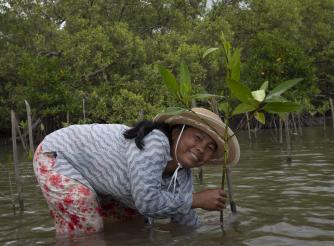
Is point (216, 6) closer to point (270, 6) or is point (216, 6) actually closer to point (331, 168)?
point (270, 6)

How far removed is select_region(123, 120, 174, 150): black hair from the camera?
124 inches

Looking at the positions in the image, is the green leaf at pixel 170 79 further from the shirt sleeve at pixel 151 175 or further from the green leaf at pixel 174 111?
the shirt sleeve at pixel 151 175

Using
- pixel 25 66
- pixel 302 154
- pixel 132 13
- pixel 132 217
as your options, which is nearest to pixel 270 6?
pixel 132 13

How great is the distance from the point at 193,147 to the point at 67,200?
920 millimetres

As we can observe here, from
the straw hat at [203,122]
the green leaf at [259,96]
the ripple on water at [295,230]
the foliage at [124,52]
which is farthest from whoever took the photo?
the foliage at [124,52]

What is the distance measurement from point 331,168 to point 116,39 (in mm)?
11538

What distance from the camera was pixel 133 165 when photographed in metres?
3.13

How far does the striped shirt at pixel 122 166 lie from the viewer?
10.2ft

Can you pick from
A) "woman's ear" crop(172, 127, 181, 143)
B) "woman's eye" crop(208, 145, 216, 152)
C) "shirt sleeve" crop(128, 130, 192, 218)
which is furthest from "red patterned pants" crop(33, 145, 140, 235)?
"woman's eye" crop(208, 145, 216, 152)

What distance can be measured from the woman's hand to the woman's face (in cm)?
21

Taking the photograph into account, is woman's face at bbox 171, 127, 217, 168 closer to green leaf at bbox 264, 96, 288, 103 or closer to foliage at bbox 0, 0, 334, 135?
green leaf at bbox 264, 96, 288, 103

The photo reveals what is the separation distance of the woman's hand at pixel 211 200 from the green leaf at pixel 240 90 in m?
0.76

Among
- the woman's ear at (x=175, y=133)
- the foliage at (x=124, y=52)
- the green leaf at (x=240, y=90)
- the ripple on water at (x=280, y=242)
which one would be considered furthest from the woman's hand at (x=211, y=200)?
the foliage at (x=124, y=52)

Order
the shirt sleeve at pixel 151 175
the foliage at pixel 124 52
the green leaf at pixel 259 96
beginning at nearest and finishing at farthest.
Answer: the green leaf at pixel 259 96, the shirt sleeve at pixel 151 175, the foliage at pixel 124 52
